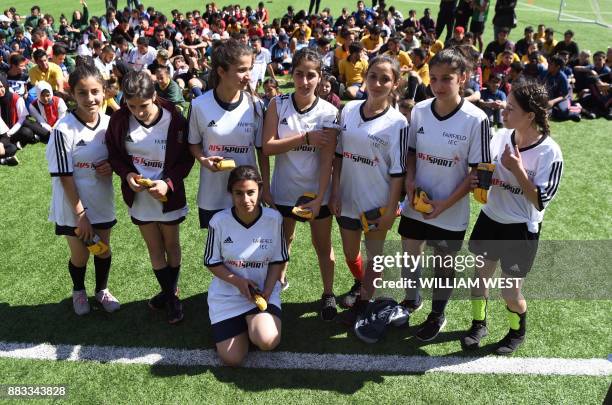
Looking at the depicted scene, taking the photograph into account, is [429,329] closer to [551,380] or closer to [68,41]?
[551,380]

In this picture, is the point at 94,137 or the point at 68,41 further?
the point at 68,41

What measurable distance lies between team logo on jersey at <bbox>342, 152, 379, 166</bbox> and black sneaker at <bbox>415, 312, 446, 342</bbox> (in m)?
1.35

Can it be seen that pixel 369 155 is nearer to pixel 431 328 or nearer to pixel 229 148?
pixel 229 148

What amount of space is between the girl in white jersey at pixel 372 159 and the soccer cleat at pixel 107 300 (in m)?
2.02

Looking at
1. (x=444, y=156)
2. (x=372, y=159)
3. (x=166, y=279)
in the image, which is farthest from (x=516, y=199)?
(x=166, y=279)

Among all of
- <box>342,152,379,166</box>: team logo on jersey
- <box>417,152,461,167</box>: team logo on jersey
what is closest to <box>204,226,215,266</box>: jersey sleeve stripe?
<box>342,152,379,166</box>: team logo on jersey

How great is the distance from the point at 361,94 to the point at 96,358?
8.28 metres

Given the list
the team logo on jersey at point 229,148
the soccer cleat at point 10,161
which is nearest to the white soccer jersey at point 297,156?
the team logo on jersey at point 229,148

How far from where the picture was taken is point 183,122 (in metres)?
3.53

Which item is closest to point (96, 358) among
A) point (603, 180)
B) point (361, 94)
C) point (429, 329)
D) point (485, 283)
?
point (429, 329)

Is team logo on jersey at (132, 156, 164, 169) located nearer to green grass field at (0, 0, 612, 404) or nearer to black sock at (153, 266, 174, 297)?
black sock at (153, 266, 174, 297)

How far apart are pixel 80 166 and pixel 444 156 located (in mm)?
2601

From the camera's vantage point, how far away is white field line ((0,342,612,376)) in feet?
11.4

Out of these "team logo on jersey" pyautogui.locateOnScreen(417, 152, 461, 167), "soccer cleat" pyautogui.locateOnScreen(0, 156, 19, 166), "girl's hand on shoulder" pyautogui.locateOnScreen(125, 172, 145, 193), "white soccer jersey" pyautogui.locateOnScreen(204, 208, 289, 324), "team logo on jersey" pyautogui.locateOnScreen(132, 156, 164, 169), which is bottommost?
"soccer cleat" pyautogui.locateOnScreen(0, 156, 19, 166)
